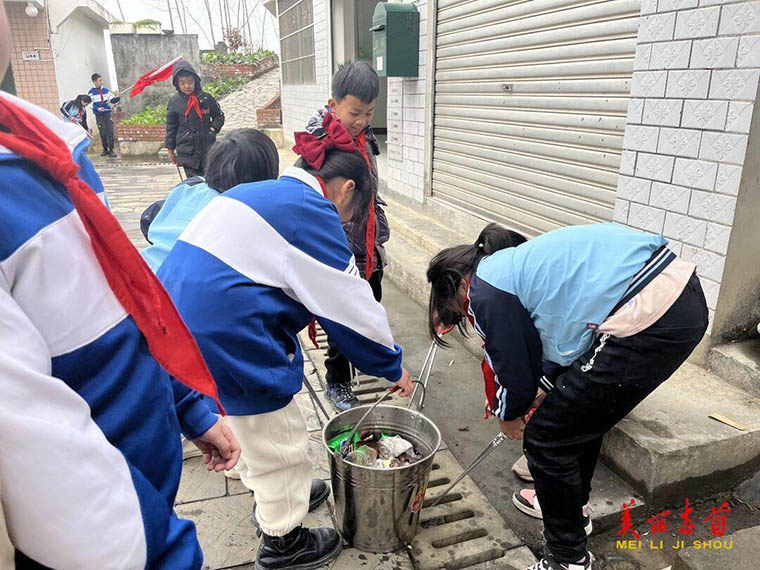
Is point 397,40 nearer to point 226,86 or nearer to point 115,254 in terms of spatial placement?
point 115,254

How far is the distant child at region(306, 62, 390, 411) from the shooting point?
131 inches

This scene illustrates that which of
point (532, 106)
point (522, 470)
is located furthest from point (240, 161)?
point (532, 106)

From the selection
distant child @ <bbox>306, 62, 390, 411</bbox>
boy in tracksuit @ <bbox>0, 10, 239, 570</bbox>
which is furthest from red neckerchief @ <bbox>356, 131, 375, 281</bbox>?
boy in tracksuit @ <bbox>0, 10, 239, 570</bbox>

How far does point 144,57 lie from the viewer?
19.8m

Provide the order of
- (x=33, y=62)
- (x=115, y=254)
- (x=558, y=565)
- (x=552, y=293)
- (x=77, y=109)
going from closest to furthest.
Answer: (x=115, y=254)
(x=552, y=293)
(x=558, y=565)
(x=77, y=109)
(x=33, y=62)

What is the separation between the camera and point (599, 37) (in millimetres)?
3795

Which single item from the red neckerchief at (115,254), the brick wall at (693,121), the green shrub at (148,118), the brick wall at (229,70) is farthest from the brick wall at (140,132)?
the red neckerchief at (115,254)

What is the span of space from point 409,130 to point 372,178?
3821mm

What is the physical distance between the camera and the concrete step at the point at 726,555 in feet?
6.05

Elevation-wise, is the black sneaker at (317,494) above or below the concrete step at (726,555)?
below

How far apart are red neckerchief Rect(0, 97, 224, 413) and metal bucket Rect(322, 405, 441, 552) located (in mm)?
1248

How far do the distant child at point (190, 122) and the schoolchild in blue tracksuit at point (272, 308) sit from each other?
546cm

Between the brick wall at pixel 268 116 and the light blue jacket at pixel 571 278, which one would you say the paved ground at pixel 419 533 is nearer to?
the light blue jacket at pixel 571 278

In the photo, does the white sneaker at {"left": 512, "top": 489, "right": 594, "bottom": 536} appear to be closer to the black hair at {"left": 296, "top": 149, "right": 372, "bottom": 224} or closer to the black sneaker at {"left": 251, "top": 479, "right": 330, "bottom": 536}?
the black sneaker at {"left": 251, "top": 479, "right": 330, "bottom": 536}
